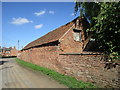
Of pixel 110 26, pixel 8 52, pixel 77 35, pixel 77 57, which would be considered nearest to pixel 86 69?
pixel 77 57

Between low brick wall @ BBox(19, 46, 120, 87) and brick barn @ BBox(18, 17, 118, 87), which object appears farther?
brick barn @ BBox(18, 17, 118, 87)

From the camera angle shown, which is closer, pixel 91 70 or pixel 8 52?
pixel 91 70

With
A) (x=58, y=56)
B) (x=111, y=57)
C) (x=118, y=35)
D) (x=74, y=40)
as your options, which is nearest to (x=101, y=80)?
(x=111, y=57)

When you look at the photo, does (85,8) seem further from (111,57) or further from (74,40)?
(111,57)

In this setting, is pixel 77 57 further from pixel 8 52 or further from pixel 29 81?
pixel 8 52

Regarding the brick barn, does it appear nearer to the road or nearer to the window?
the window

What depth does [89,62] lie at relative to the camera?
23.8ft

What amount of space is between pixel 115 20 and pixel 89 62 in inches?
126

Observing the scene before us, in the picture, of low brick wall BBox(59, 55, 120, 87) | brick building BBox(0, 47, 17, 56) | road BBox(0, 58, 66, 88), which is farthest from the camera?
brick building BBox(0, 47, 17, 56)

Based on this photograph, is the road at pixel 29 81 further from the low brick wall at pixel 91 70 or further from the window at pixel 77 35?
the window at pixel 77 35

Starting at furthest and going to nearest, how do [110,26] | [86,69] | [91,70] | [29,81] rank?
1. [29,81]
2. [110,26]
3. [86,69]
4. [91,70]

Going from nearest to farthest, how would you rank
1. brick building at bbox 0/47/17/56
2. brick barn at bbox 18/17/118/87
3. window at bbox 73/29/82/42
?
brick barn at bbox 18/17/118/87 → window at bbox 73/29/82/42 → brick building at bbox 0/47/17/56

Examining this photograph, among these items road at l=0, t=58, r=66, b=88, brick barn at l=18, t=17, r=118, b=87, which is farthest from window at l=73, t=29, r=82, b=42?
road at l=0, t=58, r=66, b=88

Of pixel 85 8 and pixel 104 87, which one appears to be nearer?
pixel 104 87
